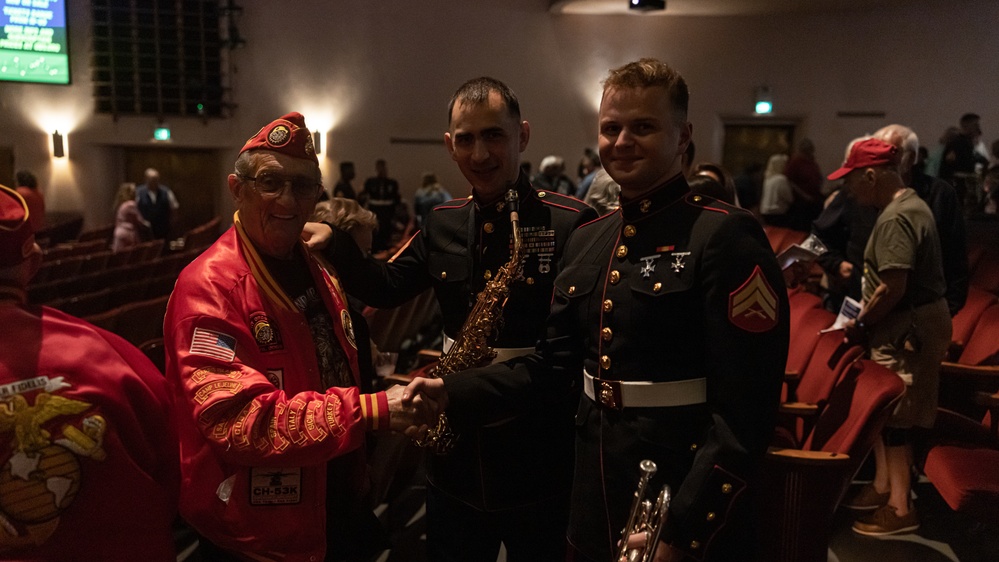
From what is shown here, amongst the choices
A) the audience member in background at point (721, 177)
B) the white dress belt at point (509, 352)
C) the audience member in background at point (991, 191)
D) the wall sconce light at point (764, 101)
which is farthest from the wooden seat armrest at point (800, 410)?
the wall sconce light at point (764, 101)

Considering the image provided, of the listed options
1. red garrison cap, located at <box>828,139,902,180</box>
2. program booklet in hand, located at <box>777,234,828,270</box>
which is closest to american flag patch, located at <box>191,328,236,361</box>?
program booklet in hand, located at <box>777,234,828,270</box>

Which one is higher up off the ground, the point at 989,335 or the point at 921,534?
the point at 989,335

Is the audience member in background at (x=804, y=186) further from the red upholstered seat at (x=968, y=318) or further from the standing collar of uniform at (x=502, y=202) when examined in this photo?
the standing collar of uniform at (x=502, y=202)

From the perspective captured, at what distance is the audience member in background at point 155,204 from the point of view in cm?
1046

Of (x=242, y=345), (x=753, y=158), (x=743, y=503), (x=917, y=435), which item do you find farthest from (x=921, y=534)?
(x=753, y=158)

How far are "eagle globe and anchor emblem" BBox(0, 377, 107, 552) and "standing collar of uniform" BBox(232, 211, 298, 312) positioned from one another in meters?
0.38

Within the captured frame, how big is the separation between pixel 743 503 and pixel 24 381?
1.25 meters

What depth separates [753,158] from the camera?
491 inches

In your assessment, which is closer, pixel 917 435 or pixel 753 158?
pixel 917 435

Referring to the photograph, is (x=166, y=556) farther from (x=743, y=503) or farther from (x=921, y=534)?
(x=921, y=534)

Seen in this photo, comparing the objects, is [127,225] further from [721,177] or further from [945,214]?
[945,214]

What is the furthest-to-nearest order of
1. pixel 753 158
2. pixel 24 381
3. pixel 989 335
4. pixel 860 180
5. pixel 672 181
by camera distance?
pixel 753 158
pixel 989 335
pixel 860 180
pixel 672 181
pixel 24 381

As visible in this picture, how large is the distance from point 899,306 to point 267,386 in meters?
2.74

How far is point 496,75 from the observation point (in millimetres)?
12727
